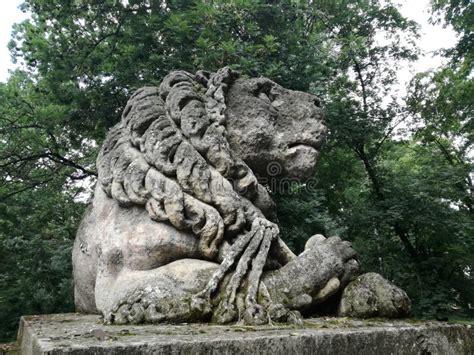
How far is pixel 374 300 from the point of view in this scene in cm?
293

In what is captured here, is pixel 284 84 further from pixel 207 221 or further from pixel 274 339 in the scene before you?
pixel 274 339

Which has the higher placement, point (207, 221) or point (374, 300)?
point (207, 221)

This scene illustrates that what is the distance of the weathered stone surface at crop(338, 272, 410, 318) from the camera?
9.49 feet

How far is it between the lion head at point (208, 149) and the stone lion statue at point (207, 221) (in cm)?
1

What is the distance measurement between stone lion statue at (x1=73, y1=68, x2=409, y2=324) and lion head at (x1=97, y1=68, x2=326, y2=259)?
1 centimetres

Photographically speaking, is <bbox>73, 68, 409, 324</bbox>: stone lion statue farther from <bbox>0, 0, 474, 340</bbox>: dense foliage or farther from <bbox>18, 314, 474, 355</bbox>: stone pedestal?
<bbox>0, 0, 474, 340</bbox>: dense foliage

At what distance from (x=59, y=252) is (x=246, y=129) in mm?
4814

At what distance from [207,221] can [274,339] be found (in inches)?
52.2

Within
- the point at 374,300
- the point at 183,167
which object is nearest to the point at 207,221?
the point at 183,167

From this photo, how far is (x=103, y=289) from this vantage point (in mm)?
3402

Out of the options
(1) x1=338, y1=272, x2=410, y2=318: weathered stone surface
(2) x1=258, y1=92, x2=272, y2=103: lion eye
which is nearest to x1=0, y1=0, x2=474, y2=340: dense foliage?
(2) x1=258, y1=92, x2=272, y2=103: lion eye

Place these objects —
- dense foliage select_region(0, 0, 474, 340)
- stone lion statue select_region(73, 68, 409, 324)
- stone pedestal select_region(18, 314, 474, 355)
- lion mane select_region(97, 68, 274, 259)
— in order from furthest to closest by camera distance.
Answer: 1. dense foliage select_region(0, 0, 474, 340)
2. lion mane select_region(97, 68, 274, 259)
3. stone lion statue select_region(73, 68, 409, 324)
4. stone pedestal select_region(18, 314, 474, 355)

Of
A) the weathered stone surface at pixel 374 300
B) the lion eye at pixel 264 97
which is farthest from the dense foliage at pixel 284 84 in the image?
the weathered stone surface at pixel 374 300

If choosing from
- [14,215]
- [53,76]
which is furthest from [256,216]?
[14,215]
